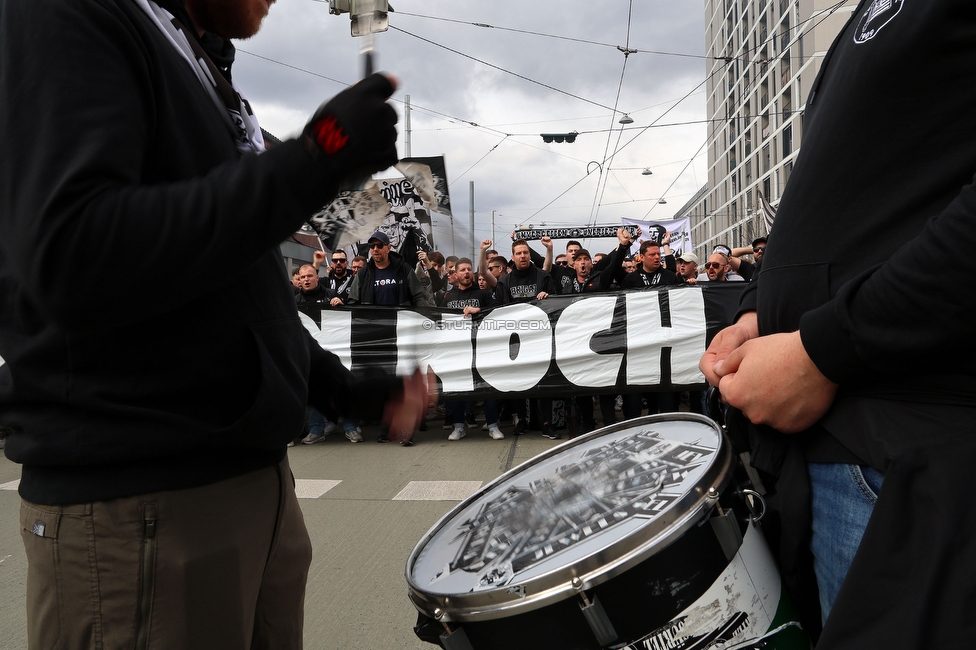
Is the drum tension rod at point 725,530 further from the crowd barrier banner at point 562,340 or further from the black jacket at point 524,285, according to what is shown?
the black jacket at point 524,285

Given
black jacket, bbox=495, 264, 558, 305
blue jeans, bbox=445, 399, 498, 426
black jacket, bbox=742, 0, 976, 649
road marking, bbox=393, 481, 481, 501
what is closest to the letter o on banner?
blue jeans, bbox=445, 399, 498, 426

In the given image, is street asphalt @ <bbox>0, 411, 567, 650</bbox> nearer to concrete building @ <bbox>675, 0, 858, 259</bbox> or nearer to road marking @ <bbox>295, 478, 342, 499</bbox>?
road marking @ <bbox>295, 478, 342, 499</bbox>

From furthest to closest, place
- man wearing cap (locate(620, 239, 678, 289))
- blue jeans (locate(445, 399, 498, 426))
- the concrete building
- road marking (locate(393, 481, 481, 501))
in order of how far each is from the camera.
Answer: the concrete building < man wearing cap (locate(620, 239, 678, 289)) < blue jeans (locate(445, 399, 498, 426)) < road marking (locate(393, 481, 481, 501))

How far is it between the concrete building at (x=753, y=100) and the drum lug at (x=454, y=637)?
116 feet

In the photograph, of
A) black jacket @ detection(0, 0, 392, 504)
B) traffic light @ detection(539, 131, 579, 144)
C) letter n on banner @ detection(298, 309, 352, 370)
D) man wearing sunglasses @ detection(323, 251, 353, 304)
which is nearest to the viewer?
black jacket @ detection(0, 0, 392, 504)

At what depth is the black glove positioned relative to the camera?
0.79m

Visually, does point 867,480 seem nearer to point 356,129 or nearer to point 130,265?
point 356,129

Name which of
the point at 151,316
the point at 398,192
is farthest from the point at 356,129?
the point at 151,316

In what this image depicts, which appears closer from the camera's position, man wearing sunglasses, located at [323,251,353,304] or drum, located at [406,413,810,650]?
drum, located at [406,413,810,650]

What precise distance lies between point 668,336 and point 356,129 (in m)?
5.97

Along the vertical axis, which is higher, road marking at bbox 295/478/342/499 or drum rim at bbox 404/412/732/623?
drum rim at bbox 404/412/732/623

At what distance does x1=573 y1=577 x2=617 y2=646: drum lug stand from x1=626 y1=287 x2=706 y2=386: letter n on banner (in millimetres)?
5541

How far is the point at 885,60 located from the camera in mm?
901

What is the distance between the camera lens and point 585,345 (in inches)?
258
